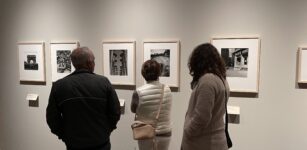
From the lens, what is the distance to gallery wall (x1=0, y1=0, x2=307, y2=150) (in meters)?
2.95

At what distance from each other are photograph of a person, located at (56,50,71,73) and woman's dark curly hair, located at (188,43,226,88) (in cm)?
217

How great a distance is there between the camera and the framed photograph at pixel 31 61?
3.99 metres

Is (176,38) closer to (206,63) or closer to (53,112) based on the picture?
(206,63)

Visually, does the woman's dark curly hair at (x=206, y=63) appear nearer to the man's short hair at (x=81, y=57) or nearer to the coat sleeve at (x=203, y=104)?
the coat sleeve at (x=203, y=104)

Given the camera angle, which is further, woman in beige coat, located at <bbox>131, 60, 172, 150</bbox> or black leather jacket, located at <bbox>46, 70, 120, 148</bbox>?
woman in beige coat, located at <bbox>131, 60, 172, 150</bbox>

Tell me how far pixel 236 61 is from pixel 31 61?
8.94 feet

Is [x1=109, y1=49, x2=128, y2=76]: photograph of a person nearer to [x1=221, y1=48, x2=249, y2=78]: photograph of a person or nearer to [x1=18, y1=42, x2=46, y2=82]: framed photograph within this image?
[x1=18, y1=42, x2=46, y2=82]: framed photograph

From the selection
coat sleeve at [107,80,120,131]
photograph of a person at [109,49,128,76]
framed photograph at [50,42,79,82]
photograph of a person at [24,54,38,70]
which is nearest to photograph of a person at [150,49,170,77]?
photograph of a person at [109,49,128,76]

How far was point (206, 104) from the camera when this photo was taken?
2.00 meters

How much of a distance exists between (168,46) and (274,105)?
1274 millimetres

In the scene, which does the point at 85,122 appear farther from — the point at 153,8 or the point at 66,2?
the point at 66,2

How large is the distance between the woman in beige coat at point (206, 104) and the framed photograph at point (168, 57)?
3.67 ft

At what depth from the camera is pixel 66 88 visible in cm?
243

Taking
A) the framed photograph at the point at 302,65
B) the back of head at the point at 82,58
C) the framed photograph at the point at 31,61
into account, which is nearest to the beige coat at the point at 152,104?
the back of head at the point at 82,58
